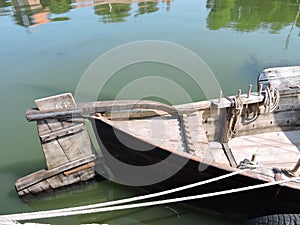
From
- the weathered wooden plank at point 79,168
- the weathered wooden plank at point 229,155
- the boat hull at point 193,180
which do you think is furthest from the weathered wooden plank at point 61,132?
the weathered wooden plank at point 229,155

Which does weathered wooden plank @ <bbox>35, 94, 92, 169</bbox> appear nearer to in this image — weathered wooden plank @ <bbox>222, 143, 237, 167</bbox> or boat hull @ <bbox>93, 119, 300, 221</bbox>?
boat hull @ <bbox>93, 119, 300, 221</bbox>

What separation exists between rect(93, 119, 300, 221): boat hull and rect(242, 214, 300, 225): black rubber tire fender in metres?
0.14

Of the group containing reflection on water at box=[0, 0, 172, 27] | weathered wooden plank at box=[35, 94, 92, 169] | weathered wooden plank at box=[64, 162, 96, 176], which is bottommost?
weathered wooden plank at box=[64, 162, 96, 176]

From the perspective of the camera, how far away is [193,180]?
11.7ft

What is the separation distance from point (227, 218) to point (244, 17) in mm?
13553

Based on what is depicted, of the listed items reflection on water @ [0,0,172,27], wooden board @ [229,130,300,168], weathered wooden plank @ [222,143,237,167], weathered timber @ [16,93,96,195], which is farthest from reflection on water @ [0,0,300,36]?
weathered timber @ [16,93,96,195]

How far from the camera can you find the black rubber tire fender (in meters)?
3.15

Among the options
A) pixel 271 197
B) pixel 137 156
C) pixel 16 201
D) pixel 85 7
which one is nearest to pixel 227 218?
pixel 271 197

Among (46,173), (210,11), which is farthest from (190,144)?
Result: (210,11)

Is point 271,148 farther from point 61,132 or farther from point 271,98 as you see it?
point 61,132

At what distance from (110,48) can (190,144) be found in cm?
797

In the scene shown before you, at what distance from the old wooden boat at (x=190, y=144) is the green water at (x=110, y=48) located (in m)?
0.57

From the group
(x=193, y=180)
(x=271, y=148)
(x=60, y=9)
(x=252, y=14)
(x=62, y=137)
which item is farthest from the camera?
(x=60, y=9)

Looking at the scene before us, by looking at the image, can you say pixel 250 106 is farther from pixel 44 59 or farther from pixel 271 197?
pixel 44 59
